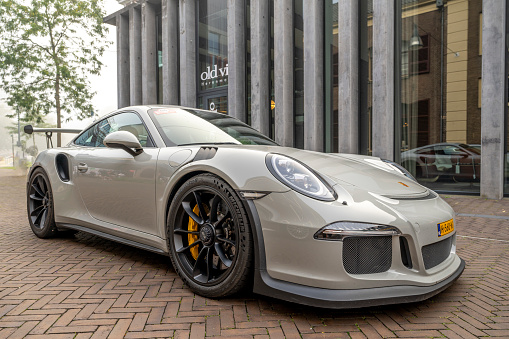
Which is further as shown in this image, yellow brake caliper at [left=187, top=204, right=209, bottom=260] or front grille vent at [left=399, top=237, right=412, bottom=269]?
yellow brake caliper at [left=187, top=204, right=209, bottom=260]

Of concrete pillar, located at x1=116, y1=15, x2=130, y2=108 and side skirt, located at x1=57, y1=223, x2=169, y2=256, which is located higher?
concrete pillar, located at x1=116, y1=15, x2=130, y2=108

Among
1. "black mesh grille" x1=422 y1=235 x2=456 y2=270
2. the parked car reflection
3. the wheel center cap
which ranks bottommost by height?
"black mesh grille" x1=422 y1=235 x2=456 y2=270

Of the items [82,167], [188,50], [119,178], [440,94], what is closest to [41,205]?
[82,167]

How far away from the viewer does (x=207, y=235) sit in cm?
251

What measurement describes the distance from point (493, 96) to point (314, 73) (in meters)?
4.13

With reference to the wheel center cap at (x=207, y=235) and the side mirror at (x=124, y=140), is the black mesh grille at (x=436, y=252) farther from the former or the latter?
the side mirror at (x=124, y=140)

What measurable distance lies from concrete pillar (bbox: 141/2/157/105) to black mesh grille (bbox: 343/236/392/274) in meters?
14.4

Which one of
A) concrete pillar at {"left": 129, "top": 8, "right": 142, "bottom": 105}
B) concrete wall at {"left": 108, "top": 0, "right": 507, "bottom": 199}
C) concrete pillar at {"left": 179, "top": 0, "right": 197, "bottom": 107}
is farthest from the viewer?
concrete pillar at {"left": 129, "top": 8, "right": 142, "bottom": 105}

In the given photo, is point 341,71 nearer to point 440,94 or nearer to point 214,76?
point 440,94

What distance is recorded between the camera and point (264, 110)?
11719 millimetres

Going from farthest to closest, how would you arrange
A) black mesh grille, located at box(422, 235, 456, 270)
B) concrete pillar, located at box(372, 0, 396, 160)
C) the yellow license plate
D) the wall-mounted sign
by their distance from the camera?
the wall-mounted sign → concrete pillar, located at box(372, 0, 396, 160) → the yellow license plate → black mesh grille, located at box(422, 235, 456, 270)

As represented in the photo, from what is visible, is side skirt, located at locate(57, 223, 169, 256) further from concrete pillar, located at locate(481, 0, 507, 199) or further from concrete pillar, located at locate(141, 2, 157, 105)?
concrete pillar, located at locate(141, 2, 157, 105)

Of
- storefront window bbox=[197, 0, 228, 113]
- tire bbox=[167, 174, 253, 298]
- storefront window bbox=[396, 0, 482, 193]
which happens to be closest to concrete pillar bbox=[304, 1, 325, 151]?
storefront window bbox=[396, 0, 482, 193]

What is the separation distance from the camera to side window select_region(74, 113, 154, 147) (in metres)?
3.26
